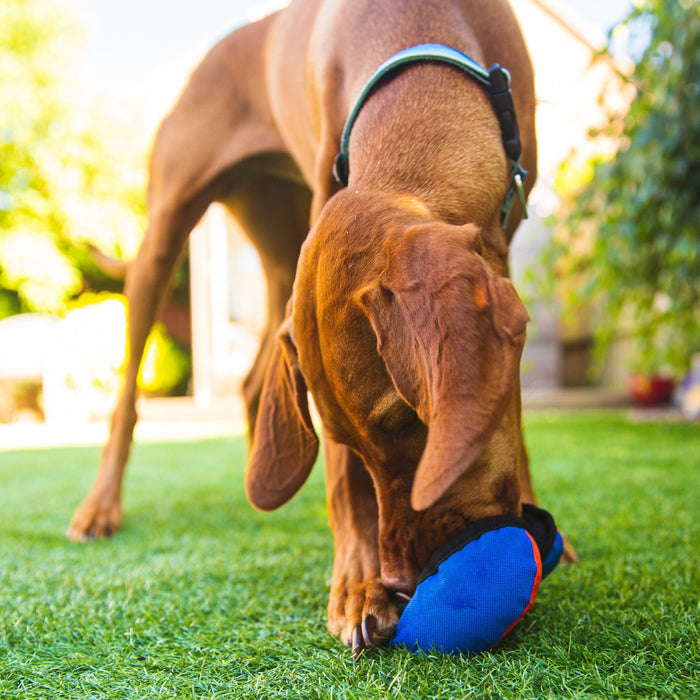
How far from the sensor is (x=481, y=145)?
1.51 m

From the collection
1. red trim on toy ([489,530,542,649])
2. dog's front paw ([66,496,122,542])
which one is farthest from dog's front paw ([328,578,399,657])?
dog's front paw ([66,496,122,542])

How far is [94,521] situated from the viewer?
2.47 metres

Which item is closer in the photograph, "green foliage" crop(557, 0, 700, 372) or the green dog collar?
the green dog collar

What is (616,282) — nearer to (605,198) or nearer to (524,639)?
(605,198)

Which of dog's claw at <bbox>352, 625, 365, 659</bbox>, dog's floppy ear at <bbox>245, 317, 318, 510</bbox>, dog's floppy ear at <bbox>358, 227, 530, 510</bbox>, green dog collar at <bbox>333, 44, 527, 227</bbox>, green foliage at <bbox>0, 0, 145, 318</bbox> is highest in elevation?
green foliage at <bbox>0, 0, 145, 318</bbox>

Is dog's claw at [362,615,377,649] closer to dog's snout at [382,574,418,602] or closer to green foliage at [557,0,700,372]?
dog's snout at [382,574,418,602]

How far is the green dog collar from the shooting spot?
62.8 inches

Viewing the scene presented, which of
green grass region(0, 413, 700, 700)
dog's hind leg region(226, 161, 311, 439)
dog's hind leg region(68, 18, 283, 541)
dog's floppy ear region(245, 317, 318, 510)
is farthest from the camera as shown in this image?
dog's hind leg region(226, 161, 311, 439)

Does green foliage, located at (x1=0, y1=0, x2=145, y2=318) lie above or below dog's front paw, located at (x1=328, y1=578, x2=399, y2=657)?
above

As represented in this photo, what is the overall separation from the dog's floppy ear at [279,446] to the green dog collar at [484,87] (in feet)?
1.66

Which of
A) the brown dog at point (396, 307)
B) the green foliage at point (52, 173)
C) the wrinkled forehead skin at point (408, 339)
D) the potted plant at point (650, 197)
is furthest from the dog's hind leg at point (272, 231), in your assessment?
the green foliage at point (52, 173)

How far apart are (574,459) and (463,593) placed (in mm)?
3023

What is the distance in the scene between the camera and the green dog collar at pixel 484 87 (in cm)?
159

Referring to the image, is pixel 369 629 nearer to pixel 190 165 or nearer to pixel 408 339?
pixel 408 339
